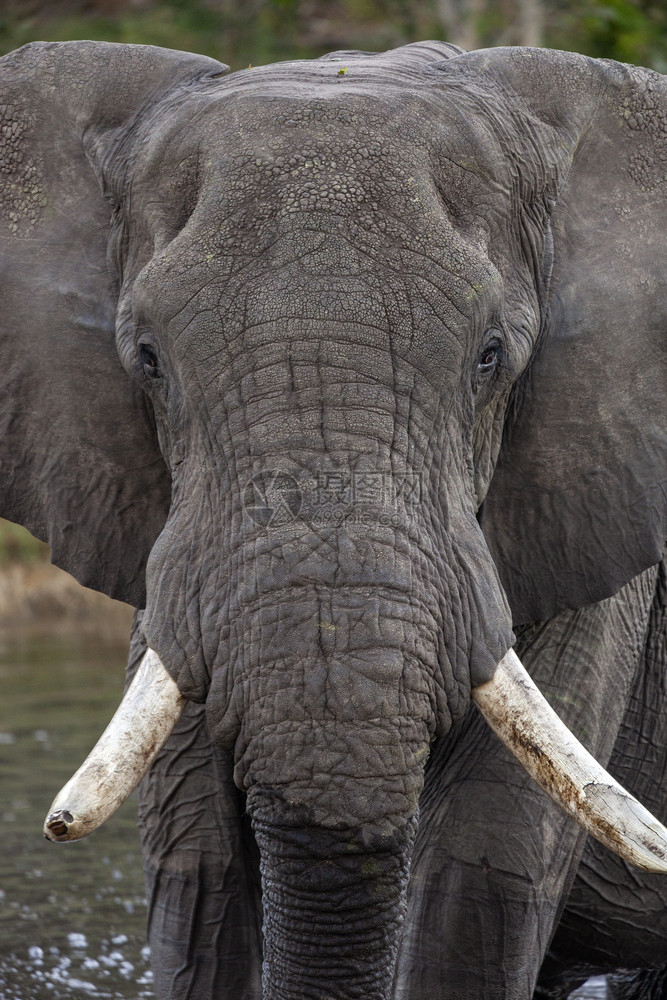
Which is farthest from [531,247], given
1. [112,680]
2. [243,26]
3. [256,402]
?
[243,26]

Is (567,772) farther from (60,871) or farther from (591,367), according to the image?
(60,871)

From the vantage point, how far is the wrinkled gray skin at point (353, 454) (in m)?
3.00

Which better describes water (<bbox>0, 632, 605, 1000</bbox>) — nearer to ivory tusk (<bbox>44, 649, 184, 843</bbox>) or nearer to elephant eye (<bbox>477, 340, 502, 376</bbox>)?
ivory tusk (<bbox>44, 649, 184, 843</bbox>)

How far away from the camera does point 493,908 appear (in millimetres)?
3826

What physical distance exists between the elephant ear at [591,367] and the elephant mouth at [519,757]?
65cm

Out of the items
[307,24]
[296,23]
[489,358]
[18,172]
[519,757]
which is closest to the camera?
[519,757]

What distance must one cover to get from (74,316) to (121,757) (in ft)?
3.67

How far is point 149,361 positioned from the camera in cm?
342

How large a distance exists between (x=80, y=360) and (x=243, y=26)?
16.8 metres

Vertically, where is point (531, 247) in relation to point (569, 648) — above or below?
above

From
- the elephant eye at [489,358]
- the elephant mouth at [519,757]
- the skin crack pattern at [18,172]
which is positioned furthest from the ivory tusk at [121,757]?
the skin crack pattern at [18,172]

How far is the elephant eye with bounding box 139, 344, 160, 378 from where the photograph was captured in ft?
11.1

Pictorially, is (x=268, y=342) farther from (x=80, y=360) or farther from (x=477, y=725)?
(x=477, y=725)

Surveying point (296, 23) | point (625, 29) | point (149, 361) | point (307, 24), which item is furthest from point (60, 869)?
point (307, 24)
